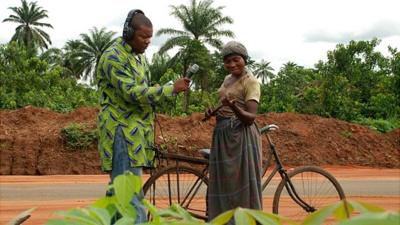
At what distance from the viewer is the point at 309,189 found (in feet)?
17.8

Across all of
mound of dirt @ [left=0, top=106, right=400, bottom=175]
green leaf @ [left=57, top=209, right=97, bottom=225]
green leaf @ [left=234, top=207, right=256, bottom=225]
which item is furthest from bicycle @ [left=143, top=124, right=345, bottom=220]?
mound of dirt @ [left=0, top=106, right=400, bottom=175]

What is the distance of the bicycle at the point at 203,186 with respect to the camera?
14.9 feet

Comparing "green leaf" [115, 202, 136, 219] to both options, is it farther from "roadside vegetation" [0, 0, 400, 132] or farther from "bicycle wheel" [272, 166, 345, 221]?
"roadside vegetation" [0, 0, 400, 132]

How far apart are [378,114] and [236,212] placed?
69.7 feet

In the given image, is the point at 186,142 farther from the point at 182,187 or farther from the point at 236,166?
the point at 236,166

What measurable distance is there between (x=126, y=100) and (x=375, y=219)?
297cm

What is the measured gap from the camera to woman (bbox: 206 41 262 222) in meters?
3.83

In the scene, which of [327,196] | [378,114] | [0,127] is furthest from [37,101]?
[327,196]

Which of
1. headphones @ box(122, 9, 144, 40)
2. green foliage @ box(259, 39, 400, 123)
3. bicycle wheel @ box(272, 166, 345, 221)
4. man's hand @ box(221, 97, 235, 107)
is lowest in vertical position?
bicycle wheel @ box(272, 166, 345, 221)

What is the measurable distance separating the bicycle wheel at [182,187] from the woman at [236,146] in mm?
652

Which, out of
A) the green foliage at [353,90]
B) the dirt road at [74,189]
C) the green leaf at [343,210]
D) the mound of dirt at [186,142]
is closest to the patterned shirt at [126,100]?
the green leaf at [343,210]

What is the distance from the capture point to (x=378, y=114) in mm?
21031

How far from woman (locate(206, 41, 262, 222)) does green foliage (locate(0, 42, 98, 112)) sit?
724 inches

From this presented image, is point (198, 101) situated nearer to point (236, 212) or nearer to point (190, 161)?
point (190, 161)
